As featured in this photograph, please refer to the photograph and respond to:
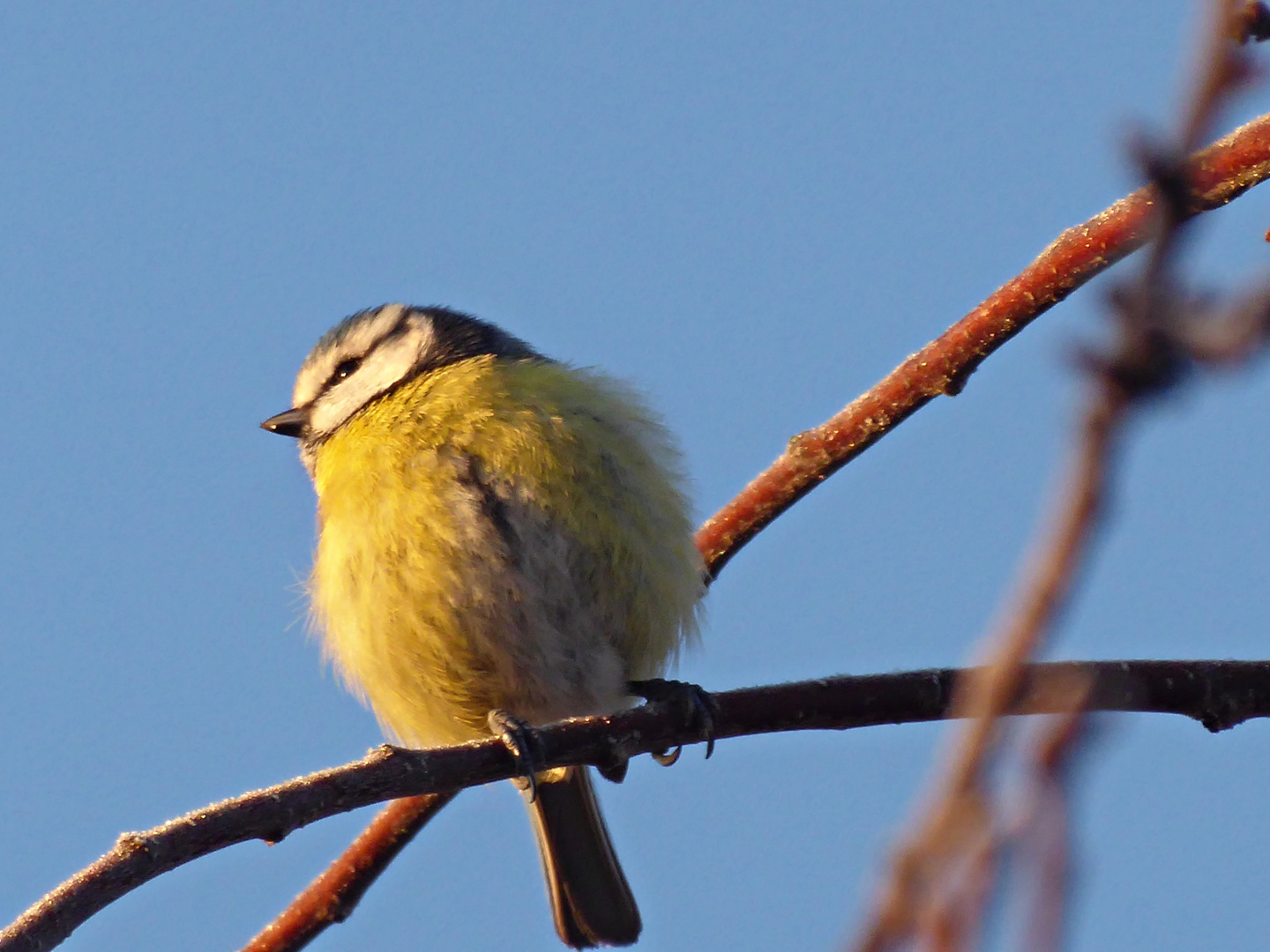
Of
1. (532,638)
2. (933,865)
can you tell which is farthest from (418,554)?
(933,865)

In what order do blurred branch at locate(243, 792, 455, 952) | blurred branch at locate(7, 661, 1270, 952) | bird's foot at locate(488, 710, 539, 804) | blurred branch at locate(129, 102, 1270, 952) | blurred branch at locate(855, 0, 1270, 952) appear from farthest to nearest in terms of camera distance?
blurred branch at locate(243, 792, 455, 952) < blurred branch at locate(129, 102, 1270, 952) < bird's foot at locate(488, 710, 539, 804) < blurred branch at locate(7, 661, 1270, 952) < blurred branch at locate(855, 0, 1270, 952)

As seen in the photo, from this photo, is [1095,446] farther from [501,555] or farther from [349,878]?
[349,878]

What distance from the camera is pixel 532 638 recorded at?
3.92 m

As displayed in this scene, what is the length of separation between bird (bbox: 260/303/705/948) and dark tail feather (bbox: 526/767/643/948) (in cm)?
52

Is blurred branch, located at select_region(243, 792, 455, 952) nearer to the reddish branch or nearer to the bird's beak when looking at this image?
the reddish branch

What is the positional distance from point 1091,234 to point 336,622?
2256mm

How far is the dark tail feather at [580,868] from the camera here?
177 inches

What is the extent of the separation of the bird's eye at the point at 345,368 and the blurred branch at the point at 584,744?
2286mm

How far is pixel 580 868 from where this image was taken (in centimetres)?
457

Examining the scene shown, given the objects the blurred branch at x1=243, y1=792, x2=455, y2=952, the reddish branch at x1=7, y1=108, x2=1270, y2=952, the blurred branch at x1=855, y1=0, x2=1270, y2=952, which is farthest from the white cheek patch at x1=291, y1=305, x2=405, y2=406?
the blurred branch at x1=855, y1=0, x2=1270, y2=952

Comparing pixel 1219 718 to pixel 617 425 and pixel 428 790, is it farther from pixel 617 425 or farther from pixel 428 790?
pixel 617 425

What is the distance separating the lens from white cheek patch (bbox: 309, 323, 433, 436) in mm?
4590

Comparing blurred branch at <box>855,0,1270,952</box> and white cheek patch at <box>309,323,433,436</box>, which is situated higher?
white cheek patch at <box>309,323,433,436</box>

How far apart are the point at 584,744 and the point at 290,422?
2435mm
